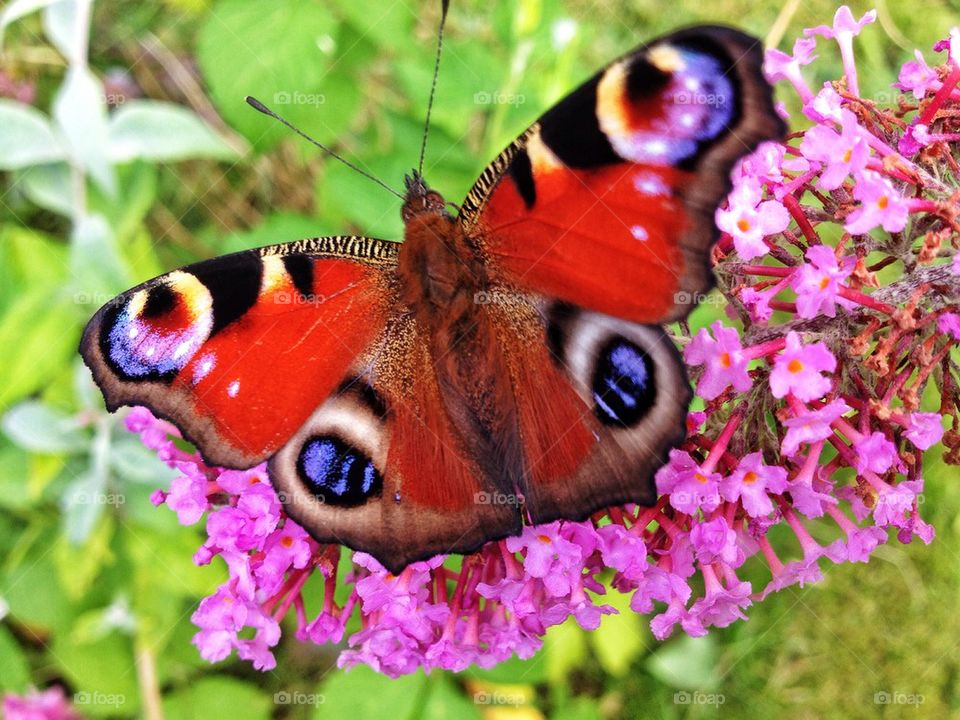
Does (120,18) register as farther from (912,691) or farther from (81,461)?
(912,691)

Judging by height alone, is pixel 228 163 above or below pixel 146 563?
above

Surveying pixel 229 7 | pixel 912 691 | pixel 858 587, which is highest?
pixel 229 7

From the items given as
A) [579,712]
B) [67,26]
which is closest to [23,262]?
[67,26]

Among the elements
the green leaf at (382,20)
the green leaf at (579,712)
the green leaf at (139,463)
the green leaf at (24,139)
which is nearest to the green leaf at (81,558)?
the green leaf at (139,463)

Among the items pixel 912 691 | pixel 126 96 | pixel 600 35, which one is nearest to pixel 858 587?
pixel 912 691

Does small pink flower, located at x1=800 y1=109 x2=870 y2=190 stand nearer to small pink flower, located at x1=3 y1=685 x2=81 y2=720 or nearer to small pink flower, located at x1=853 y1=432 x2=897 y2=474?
small pink flower, located at x1=853 y1=432 x2=897 y2=474

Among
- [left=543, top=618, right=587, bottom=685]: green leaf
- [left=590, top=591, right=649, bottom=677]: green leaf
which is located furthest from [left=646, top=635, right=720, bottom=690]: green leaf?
[left=543, top=618, right=587, bottom=685]: green leaf
